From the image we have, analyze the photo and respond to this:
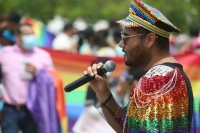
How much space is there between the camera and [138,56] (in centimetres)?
388

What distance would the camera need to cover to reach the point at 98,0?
81.7ft

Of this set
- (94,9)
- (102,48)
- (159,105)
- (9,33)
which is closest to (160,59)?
(159,105)

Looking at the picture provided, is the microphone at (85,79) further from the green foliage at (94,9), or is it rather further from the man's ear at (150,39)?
the green foliage at (94,9)

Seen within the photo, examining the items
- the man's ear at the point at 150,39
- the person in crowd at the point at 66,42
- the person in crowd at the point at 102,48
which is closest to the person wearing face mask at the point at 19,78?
the person in crowd at the point at 102,48

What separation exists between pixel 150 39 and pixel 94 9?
67.1ft

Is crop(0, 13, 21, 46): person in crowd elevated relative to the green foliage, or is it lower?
elevated

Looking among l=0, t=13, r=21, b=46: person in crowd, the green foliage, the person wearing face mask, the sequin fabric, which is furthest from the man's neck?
the green foliage

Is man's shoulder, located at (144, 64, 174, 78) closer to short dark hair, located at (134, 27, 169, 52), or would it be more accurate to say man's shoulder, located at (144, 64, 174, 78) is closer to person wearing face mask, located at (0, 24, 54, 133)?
short dark hair, located at (134, 27, 169, 52)

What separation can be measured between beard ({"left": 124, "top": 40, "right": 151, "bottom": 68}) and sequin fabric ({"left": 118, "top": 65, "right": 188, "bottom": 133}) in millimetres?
135

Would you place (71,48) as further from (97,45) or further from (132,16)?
(132,16)

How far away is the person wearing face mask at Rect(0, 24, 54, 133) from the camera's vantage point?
7482mm

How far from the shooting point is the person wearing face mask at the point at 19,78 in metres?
7.48

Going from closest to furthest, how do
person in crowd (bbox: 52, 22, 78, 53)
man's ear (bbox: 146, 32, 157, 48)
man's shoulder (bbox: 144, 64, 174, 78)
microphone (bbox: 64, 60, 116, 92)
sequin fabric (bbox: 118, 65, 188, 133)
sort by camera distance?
sequin fabric (bbox: 118, 65, 188, 133) < man's shoulder (bbox: 144, 64, 174, 78) < man's ear (bbox: 146, 32, 157, 48) < microphone (bbox: 64, 60, 116, 92) < person in crowd (bbox: 52, 22, 78, 53)

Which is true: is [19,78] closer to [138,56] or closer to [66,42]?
[138,56]
